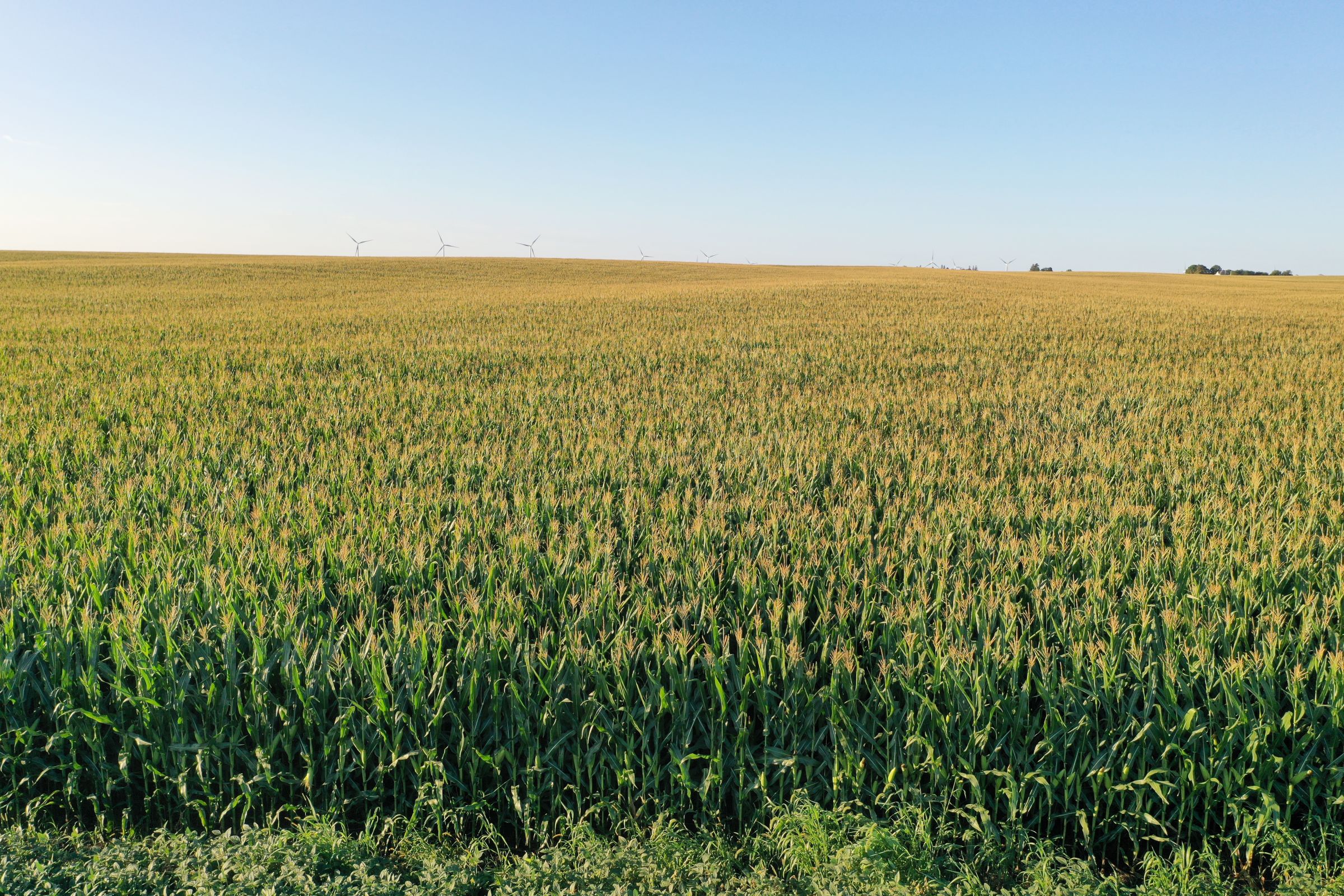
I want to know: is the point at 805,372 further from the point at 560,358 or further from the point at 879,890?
the point at 879,890

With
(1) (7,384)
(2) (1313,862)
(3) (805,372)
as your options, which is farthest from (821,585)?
(1) (7,384)

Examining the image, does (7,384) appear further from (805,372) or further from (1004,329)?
(1004,329)

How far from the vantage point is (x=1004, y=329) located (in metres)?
16.1

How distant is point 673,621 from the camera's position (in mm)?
2945

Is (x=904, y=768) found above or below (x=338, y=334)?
below

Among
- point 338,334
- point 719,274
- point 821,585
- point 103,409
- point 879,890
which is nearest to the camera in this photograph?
point 879,890

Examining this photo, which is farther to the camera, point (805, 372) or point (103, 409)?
point (805, 372)

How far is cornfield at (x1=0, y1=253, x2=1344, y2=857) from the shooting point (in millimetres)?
2500

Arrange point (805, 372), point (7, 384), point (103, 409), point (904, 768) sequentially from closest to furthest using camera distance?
point (904, 768) < point (103, 409) < point (7, 384) < point (805, 372)

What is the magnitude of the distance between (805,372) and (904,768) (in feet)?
26.4

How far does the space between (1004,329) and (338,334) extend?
13.6 meters

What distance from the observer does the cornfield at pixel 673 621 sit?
250 cm

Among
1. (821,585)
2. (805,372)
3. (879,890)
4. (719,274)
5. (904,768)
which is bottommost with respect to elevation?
(879,890)

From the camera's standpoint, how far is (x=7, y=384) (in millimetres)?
8695
